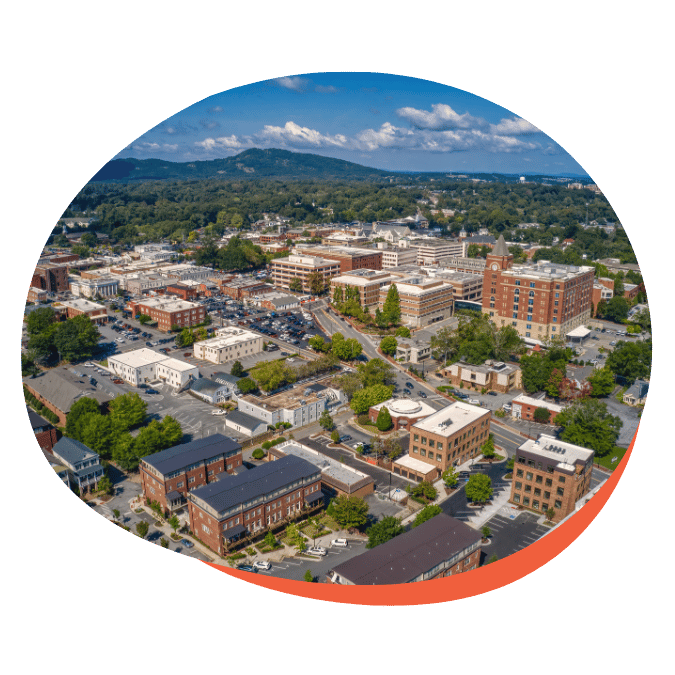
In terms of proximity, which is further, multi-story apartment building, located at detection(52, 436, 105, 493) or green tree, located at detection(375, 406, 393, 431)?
green tree, located at detection(375, 406, 393, 431)

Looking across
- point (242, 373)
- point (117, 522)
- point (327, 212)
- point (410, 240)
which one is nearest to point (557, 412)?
point (242, 373)

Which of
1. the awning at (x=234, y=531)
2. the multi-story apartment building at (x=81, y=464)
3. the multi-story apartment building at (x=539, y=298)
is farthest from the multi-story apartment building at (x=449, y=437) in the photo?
the multi-story apartment building at (x=539, y=298)

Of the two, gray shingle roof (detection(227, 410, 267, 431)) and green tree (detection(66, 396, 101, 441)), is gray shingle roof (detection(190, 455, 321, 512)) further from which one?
green tree (detection(66, 396, 101, 441))

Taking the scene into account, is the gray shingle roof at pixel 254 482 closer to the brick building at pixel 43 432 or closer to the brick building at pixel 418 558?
the brick building at pixel 418 558

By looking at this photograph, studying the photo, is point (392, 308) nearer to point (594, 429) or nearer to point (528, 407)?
point (528, 407)

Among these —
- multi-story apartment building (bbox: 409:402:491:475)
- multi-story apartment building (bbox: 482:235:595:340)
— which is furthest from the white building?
multi-story apartment building (bbox: 482:235:595:340)

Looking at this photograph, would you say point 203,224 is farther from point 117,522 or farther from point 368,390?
point 117,522
